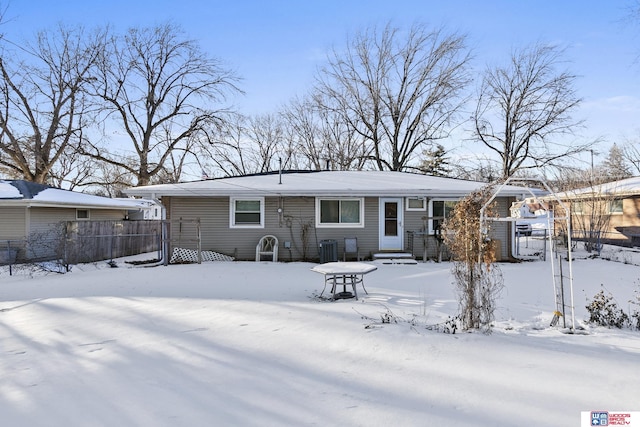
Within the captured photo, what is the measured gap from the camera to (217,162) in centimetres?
3145

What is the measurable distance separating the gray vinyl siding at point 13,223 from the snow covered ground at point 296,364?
26.7 feet

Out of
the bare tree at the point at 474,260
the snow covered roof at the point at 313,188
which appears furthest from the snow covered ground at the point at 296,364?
the snow covered roof at the point at 313,188

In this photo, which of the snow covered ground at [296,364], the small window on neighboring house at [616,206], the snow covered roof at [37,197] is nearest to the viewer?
the snow covered ground at [296,364]

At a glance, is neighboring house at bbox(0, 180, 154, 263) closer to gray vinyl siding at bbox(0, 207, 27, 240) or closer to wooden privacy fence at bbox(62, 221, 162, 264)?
gray vinyl siding at bbox(0, 207, 27, 240)

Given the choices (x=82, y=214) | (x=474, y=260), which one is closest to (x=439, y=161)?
(x=82, y=214)

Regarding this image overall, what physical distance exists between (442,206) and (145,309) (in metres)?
9.90

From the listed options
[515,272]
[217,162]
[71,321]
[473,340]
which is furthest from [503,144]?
[71,321]

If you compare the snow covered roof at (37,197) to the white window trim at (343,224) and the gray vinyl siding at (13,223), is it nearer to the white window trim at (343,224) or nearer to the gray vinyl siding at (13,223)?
the gray vinyl siding at (13,223)

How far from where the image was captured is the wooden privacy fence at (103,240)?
11.7m

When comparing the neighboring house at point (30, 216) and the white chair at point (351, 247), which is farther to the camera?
the neighboring house at point (30, 216)

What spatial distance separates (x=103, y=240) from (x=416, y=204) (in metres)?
11.6

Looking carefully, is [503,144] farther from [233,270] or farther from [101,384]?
[101,384]

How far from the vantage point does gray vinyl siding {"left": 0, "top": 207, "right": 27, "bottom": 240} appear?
526 inches

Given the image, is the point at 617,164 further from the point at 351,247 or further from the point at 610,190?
the point at 351,247
